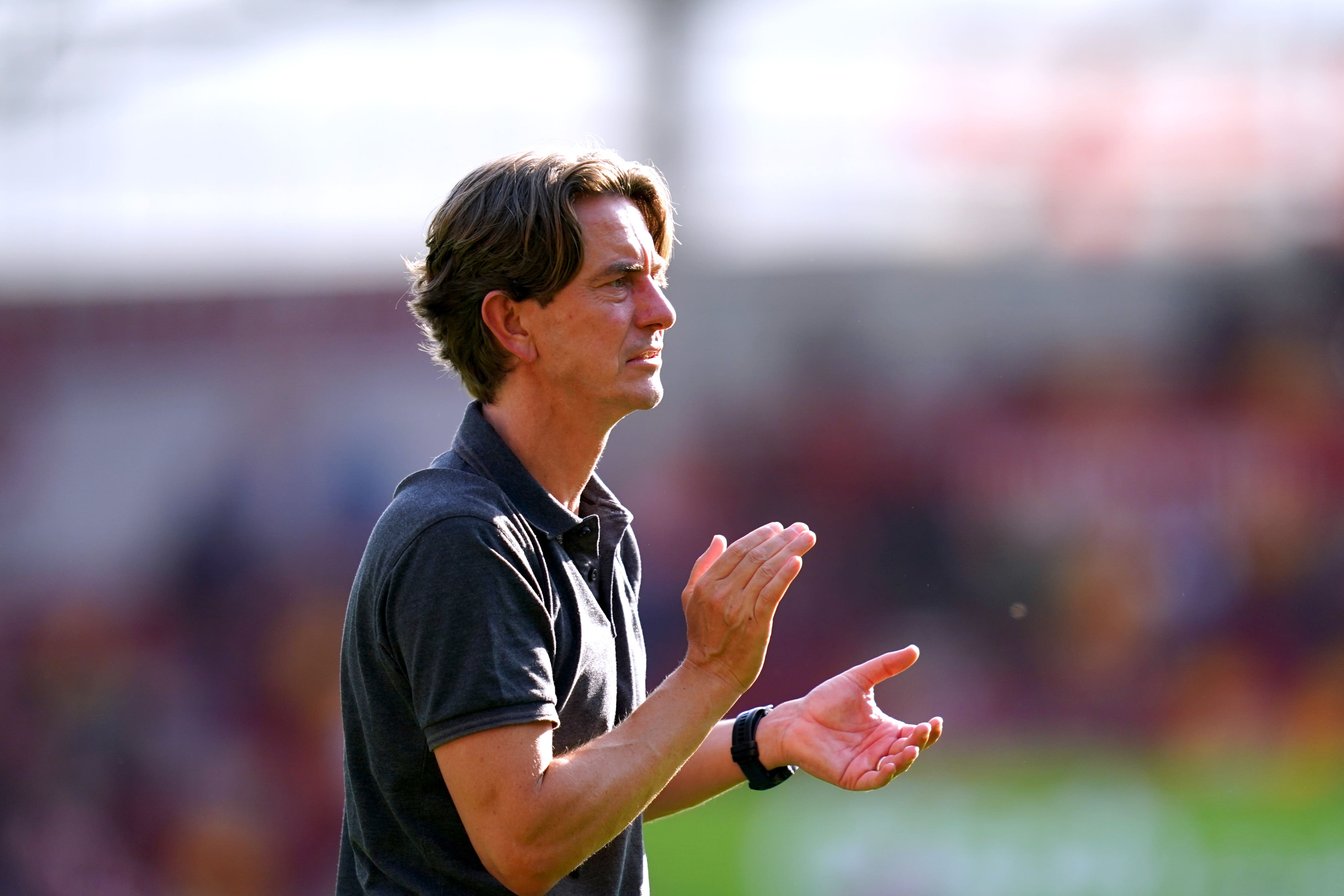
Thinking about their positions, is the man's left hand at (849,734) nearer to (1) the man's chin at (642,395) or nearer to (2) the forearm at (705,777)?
(2) the forearm at (705,777)

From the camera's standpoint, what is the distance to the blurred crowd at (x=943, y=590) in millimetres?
9383

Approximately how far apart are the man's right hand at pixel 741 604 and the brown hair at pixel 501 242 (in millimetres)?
510

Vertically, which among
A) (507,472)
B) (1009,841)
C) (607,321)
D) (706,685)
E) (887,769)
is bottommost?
(1009,841)

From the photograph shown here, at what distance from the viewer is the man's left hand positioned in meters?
2.03

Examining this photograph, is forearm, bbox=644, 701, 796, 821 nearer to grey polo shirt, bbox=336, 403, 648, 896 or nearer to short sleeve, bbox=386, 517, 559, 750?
grey polo shirt, bbox=336, 403, 648, 896

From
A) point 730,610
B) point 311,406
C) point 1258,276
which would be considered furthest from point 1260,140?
point 730,610

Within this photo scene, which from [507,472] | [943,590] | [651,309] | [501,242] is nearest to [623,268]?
[651,309]

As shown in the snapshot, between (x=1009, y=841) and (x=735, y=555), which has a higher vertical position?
(x=735, y=555)

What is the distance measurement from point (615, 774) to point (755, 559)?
340 mm

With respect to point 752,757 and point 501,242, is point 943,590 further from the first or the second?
point 501,242

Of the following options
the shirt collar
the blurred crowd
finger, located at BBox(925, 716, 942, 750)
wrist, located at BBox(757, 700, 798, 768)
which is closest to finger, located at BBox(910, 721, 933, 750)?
finger, located at BBox(925, 716, 942, 750)

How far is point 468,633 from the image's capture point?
5.34 feet

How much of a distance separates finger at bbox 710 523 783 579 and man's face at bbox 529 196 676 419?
33cm

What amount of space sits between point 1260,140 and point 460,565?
1121cm
